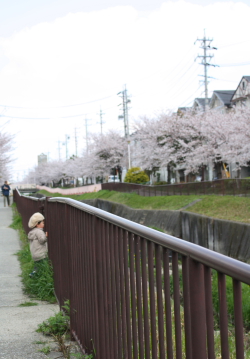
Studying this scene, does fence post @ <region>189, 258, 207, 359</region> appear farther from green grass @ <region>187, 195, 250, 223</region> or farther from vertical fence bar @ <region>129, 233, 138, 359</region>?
green grass @ <region>187, 195, 250, 223</region>

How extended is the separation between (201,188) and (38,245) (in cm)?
1842

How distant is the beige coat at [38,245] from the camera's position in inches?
243

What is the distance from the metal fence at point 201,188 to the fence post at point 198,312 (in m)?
18.4

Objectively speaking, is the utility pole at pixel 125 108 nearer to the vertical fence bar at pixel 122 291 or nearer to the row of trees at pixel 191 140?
the row of trees at pixel 191 140

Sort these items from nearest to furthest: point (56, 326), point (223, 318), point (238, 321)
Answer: point (238, 321) → point (223, 318) → point (56, 326)

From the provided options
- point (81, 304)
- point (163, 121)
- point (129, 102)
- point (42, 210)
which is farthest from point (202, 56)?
point (81, 304)


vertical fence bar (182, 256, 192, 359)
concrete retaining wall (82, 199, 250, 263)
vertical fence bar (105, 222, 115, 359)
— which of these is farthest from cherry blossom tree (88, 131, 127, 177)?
vertical fence bar (182, 256, 192, 359)

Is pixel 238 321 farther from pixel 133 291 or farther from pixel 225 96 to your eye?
pixel 225 96

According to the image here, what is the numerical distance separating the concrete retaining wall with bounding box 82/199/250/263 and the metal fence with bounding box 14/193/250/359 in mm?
10290

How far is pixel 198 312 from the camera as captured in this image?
4.62 ft

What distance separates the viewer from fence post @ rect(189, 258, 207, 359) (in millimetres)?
1396

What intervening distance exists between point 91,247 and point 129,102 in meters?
50.9

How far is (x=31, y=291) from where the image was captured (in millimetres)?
5516

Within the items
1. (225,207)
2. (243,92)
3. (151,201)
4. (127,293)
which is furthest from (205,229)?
(243,92)
